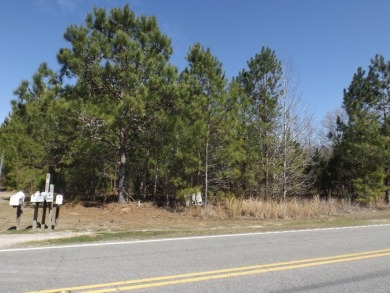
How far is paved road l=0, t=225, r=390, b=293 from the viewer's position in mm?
5105

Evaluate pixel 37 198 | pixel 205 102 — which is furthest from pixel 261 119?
pixel 37 198

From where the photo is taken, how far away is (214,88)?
1744 cm

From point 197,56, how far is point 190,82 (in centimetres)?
154

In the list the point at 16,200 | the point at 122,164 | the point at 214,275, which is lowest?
the point at 214,275

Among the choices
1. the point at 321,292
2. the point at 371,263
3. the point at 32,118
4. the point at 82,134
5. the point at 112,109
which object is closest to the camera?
the point at 321,292

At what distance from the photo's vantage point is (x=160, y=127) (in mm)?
17688

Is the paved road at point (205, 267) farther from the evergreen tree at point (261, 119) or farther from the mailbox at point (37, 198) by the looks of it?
the evergreen tree at point (261, 119)

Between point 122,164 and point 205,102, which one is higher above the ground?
point 205,102

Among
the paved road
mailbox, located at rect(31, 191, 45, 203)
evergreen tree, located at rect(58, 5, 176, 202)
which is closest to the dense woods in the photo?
evergreen tree, located at rect(58, 5, 176, 202)

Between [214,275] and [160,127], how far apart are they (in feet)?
41.1

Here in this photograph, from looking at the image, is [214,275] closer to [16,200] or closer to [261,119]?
[16,200]

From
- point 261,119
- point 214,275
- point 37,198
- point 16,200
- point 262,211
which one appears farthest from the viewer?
point 261,119

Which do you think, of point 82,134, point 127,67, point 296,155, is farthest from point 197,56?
point 296,155

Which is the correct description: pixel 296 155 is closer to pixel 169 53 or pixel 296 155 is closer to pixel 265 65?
pixel 265 65
